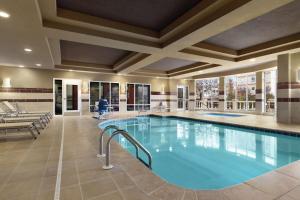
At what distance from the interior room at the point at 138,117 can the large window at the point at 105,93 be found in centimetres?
133

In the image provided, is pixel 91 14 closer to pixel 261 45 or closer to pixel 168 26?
pixel 168 26

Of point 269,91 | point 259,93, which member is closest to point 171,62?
point 259,93

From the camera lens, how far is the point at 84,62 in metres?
9.74

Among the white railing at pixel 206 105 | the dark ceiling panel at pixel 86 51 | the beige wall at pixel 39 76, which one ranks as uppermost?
the dark ceiling panel at pixel 86 51

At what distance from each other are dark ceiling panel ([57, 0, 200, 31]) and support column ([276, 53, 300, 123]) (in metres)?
5.52

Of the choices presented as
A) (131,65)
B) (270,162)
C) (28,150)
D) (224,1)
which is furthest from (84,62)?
(270,162)

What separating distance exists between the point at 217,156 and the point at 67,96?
30.0 feet

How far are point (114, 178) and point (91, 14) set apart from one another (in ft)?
12.5

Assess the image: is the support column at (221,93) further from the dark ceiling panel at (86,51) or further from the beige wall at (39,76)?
the dark ceiling panel at (86,51)

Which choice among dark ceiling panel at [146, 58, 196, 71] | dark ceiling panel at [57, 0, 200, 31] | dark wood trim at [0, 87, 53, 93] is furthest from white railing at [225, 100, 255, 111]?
dark wood trim at [0, 87, 53, 93]

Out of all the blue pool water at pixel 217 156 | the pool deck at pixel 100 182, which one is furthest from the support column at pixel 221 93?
the pool deck at pixel 100 182

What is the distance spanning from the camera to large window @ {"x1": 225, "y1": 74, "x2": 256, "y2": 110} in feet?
37.2

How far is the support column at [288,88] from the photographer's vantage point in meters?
6.88

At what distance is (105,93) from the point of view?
11.5m
